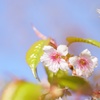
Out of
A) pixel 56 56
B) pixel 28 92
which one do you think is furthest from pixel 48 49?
pixel 28 92

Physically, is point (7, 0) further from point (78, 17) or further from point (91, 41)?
point (91, 41)

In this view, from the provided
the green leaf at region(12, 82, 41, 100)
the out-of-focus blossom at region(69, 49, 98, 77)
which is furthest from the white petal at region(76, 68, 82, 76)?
the green leaf at region(12, 82, 41, 100)

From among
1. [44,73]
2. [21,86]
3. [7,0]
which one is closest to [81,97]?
[21,86]

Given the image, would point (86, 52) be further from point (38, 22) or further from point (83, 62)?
point (38, 22)

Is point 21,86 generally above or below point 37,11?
below

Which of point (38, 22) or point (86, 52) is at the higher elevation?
point (38, 22)

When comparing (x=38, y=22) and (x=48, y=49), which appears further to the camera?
(x=38, y=22)
